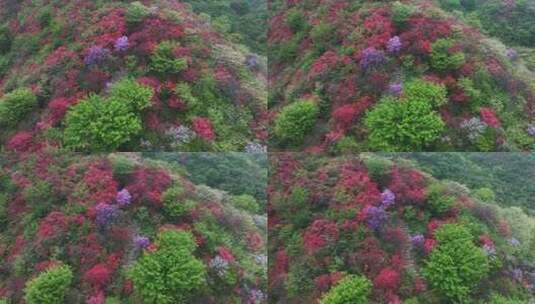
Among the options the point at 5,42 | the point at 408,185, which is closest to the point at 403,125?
the point at 408,185

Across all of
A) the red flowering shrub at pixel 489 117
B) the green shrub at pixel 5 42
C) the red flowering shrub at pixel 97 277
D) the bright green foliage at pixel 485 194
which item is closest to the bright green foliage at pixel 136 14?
the green shrub at pixel 5 42

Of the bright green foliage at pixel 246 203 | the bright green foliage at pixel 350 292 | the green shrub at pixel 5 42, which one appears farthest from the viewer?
the green shrub at pixel 5 42

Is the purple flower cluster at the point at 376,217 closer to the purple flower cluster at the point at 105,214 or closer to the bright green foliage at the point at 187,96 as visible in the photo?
the bright green foliage at the point at 187,96

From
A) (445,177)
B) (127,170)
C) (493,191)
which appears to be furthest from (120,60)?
(493,191)

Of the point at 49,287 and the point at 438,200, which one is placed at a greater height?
the point at 438,200

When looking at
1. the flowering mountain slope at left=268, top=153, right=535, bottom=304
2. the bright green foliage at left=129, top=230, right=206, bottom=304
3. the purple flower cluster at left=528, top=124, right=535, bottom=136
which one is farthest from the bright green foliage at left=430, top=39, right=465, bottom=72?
the bright green foliage at left=129, top=230, right=206, bottom=304

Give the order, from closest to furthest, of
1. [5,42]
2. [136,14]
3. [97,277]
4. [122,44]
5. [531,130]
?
[97,277], [531,130], [122,44], [136,14], [5,42]

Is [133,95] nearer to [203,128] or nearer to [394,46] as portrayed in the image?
[203,128]

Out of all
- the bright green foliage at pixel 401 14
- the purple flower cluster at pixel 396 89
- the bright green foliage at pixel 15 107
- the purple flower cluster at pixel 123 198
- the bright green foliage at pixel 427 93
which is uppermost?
the bright green foliage at pixel 401 14
